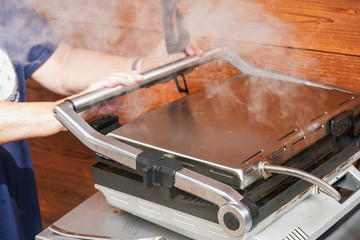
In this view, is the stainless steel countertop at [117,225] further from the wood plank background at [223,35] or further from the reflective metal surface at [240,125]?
the wood plank background at [223,35]

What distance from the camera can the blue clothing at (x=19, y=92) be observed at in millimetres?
1563

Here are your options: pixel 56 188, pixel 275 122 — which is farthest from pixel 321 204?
pixel 56 188

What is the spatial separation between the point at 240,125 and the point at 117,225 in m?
0.38

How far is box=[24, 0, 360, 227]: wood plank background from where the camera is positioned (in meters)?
1.33

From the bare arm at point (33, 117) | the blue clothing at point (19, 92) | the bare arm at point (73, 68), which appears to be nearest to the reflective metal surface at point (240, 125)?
the bare arm at point (33, 117)

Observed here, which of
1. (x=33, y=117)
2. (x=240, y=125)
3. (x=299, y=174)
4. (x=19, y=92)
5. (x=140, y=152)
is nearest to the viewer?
(x=299, y=174)

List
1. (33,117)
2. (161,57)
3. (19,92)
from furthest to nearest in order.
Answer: (19,92), (161,57), (33,117)

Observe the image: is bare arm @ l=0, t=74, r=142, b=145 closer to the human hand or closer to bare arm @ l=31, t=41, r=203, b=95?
the human hand

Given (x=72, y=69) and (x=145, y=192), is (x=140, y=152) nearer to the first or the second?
(x=145, y=192)

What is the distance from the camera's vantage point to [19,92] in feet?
5.15

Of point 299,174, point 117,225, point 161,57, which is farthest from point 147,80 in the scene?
point 299,174

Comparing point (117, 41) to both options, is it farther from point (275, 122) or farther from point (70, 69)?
point (275, 122)

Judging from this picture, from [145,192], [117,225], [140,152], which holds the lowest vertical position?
[117,225]

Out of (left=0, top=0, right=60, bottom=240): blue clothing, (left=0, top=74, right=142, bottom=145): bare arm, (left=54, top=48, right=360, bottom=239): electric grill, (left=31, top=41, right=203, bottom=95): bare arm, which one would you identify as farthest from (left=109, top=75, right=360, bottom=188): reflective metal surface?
(left=0, top=0, right=60, bottom=240): blue clothing
